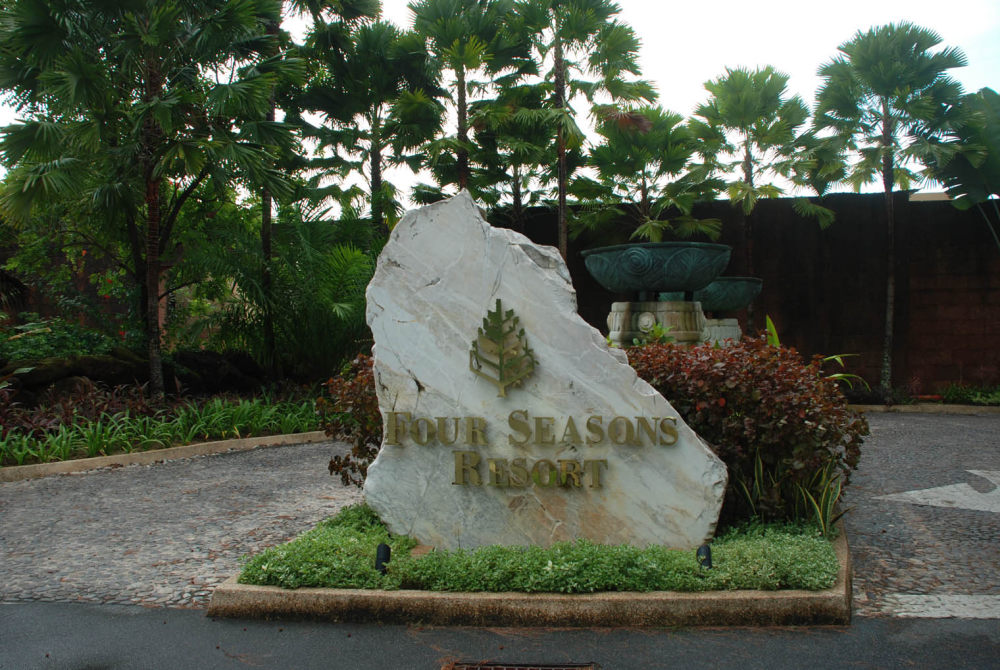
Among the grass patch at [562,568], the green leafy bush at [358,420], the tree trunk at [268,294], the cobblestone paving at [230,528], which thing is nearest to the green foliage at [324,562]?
the grass patch at [562,568]

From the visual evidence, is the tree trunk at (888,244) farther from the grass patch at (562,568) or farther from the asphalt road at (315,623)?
the grass patch at (562,568)

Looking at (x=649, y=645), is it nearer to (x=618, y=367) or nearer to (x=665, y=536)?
(x=665, y=536)

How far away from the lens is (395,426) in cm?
412

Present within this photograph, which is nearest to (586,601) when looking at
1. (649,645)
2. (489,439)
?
(649,645)

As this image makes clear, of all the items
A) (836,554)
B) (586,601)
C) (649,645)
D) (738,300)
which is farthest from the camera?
(738,300)

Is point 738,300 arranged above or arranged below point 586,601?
above

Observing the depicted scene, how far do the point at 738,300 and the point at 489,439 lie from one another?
784cm

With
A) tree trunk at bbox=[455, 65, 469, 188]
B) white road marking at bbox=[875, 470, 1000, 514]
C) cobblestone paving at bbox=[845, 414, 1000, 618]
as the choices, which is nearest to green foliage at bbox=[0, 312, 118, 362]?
tree trunk at bbox=[455, 65, 469, 188]

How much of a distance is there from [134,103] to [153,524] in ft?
19.5

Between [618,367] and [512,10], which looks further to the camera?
[512,10]

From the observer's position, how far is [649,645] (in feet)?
10.3

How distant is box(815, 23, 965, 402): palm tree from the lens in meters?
11.8

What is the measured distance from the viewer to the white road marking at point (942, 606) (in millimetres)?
3395

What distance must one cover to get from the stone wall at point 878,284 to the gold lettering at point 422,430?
30.5 feet
